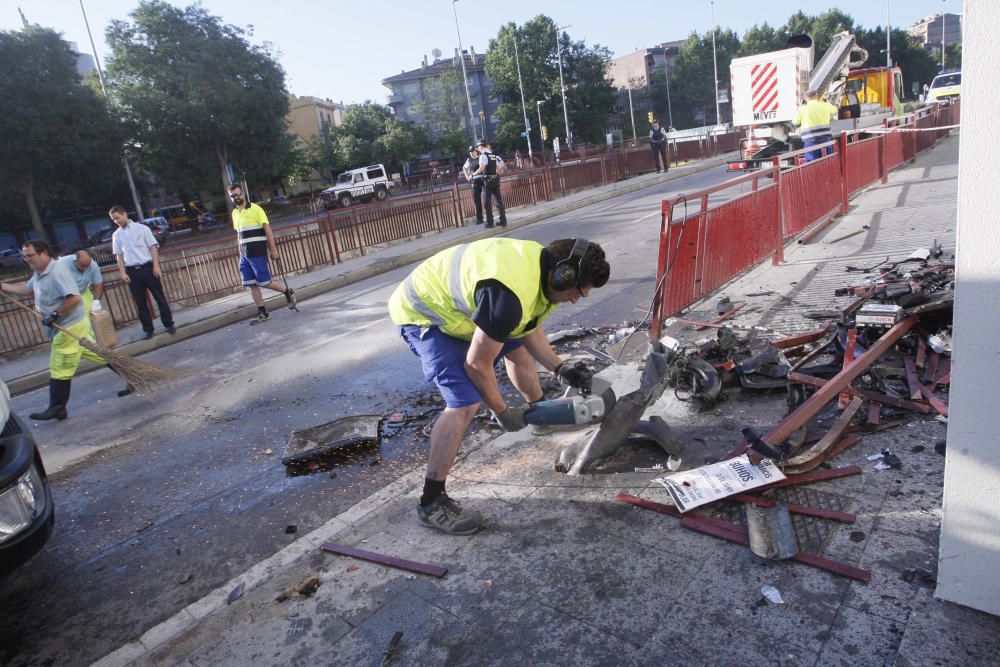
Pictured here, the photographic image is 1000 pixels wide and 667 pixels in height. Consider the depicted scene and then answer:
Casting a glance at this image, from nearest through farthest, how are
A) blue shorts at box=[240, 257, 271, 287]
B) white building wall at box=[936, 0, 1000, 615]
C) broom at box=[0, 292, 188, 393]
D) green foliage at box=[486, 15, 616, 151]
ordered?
1. white building wall at box=[936, 0, 1000, 615]
2. broom at box=[0, 292, 188, 393]
3. blue shorts at box=[240, 257, 271, 287]
4. green foliage at box=[486, 15, 616, 151]

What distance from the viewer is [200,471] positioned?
453cm

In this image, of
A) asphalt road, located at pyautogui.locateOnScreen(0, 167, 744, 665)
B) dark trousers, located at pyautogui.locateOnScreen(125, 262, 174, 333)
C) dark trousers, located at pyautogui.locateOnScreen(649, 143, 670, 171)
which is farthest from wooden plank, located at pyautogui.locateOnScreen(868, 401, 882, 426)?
dark trousers, located at pyautogui.locateOnScreen(649, 143, 670, 171)

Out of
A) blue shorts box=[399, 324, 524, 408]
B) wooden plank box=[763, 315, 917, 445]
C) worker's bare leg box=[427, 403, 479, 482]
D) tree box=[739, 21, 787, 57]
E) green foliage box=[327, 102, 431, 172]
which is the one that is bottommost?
wooden plank box=[763, 315, 917, 445]

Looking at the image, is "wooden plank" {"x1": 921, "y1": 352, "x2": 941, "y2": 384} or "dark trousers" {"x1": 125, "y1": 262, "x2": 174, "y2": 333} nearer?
"wooden plank" {"x1": 921, "y1": 352, "x2": 941, "y2": 384}

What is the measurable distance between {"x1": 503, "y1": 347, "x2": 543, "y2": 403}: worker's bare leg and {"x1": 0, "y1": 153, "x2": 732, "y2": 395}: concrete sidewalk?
6.59 m

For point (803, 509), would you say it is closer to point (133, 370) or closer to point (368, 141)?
point (133, 370)

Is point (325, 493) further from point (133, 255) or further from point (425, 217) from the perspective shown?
point (425, 217)

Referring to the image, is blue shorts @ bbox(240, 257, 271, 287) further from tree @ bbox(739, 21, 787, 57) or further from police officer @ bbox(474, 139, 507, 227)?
tree @ bbox(739, 21, 787, 57)

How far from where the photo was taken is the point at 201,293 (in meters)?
11.4

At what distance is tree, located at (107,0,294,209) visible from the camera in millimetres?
36625

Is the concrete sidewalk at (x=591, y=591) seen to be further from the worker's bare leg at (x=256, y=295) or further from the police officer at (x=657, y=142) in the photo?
the police officer at (x=657, y=142)

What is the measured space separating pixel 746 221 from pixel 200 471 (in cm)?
573

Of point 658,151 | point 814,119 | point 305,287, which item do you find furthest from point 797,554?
point 658,151

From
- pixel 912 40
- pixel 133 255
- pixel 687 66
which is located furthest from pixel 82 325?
pixel 912 40
